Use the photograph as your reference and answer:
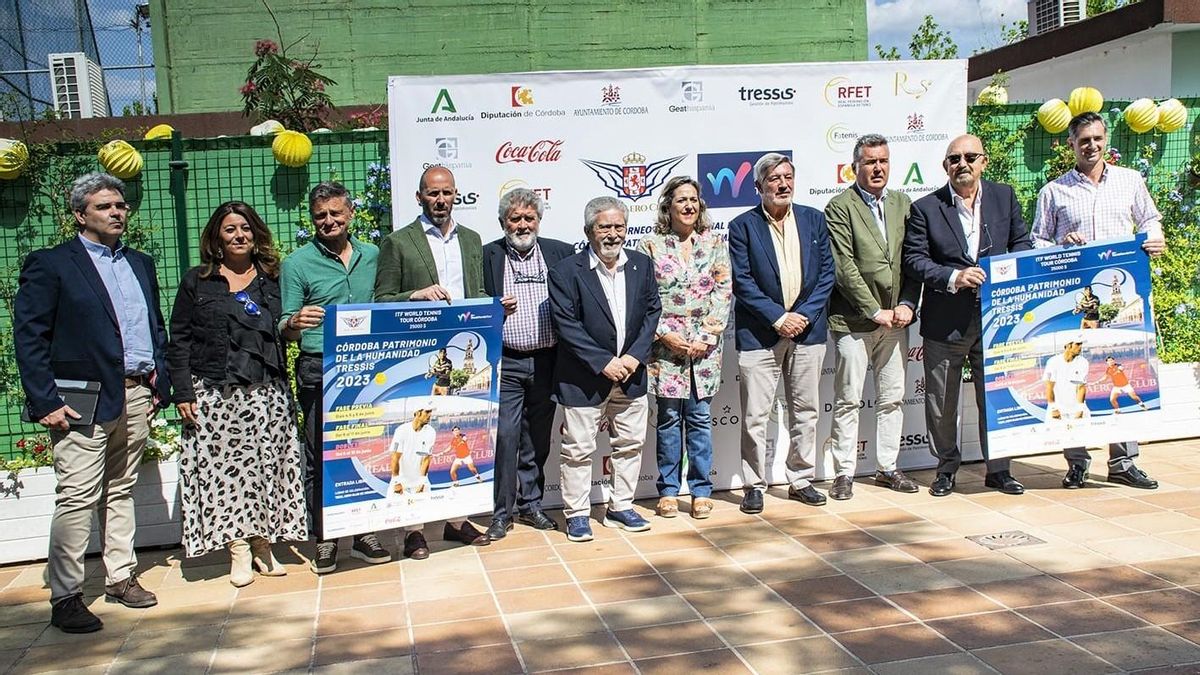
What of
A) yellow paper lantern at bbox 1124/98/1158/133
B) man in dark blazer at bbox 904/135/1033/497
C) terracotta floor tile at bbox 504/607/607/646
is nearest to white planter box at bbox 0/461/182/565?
terracotta floor tile at bbox 504/607/607/646

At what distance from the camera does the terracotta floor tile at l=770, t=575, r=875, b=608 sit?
3.90 meters

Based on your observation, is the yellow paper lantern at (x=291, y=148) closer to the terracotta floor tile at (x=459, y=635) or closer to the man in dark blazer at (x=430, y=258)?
the man in dark blazer at (x=430, y=258)

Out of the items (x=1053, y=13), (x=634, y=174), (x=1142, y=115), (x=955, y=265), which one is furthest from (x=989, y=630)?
(x=1053, y=13)

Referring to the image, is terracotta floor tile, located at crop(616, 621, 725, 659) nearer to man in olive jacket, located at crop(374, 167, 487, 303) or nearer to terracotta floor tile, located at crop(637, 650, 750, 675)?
terracotta floor tile, located at crop(637, 650, 750, 675)

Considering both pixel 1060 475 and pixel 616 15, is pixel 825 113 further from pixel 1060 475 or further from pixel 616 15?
pixel 616 15

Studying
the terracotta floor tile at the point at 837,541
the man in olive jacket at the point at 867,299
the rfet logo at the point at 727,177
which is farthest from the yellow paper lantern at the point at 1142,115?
the terracotta floor tile at the point at 837,541

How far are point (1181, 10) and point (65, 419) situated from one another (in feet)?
30.7

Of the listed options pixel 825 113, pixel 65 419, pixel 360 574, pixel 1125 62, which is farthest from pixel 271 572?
pixel 1125 62

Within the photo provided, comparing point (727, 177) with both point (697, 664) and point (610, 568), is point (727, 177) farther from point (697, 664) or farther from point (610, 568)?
point (697, 664)

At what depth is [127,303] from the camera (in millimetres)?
4094

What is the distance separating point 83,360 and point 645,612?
243cm

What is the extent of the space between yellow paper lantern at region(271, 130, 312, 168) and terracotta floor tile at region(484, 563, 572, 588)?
9.14ft

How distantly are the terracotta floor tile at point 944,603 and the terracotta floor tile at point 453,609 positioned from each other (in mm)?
1605

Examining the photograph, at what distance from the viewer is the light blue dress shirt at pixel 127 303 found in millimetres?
4035
